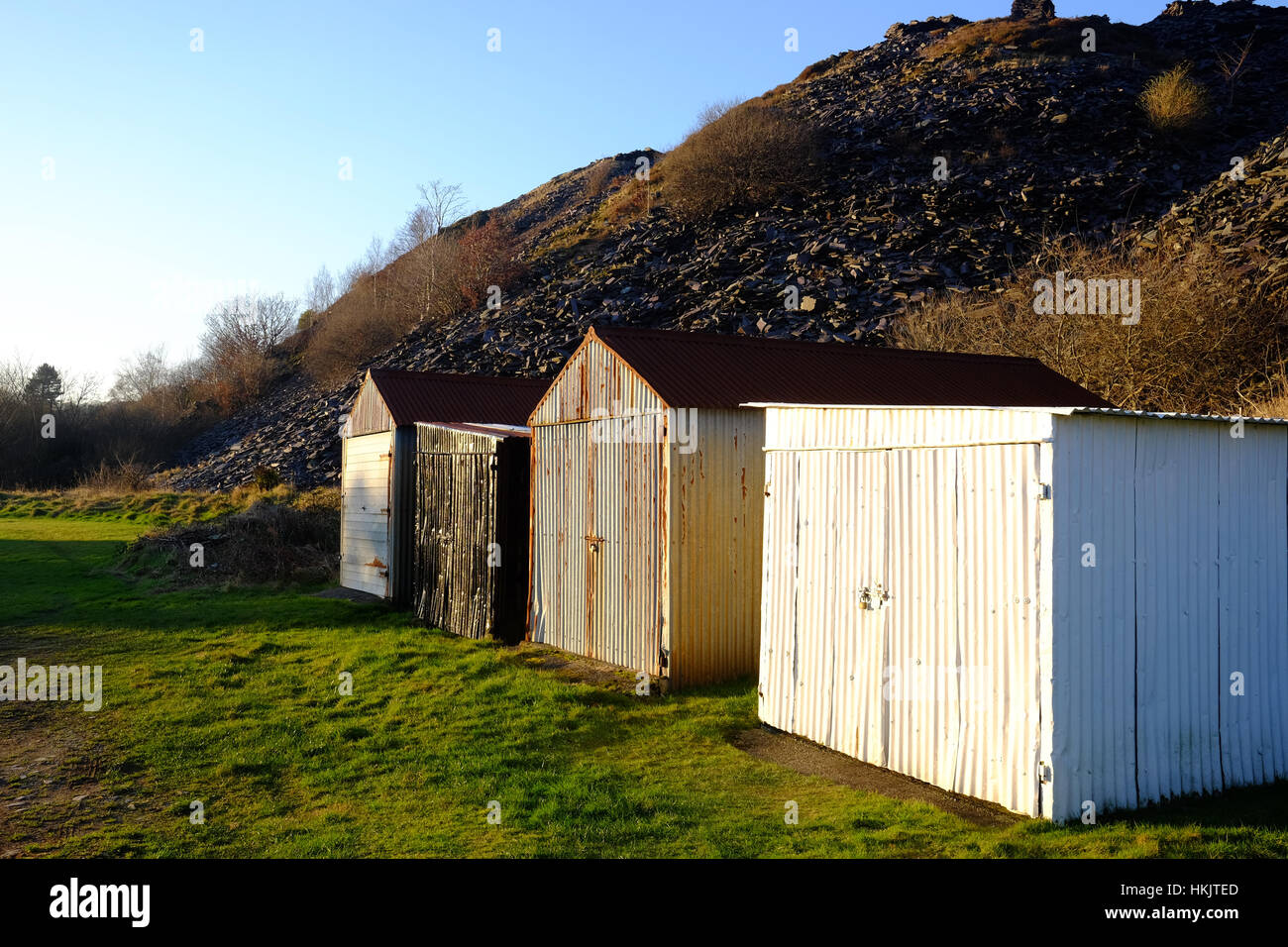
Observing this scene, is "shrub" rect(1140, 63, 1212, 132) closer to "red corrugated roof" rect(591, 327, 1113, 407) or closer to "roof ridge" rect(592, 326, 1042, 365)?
"roof ridge" rect(592, 326, 1042, 365)

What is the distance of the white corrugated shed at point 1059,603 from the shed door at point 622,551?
254cm

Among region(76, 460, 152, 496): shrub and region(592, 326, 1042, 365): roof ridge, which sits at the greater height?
region(592, 326, 1042, 365): roof ridge

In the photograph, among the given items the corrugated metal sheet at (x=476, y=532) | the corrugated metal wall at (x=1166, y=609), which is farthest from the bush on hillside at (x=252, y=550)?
the corrugated metal wall at (x=1166, y=609)

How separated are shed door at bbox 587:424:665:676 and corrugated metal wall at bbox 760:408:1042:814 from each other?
1.61m

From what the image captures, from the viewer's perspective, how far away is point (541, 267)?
40.5m

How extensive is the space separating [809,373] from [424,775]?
20.7 ft

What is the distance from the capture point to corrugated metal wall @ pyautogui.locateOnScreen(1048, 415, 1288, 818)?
5504 millimetres

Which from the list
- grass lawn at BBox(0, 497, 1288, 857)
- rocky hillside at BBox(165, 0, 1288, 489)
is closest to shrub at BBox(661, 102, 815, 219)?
rocky hillside at BBox(165, 0, 1288, 489)

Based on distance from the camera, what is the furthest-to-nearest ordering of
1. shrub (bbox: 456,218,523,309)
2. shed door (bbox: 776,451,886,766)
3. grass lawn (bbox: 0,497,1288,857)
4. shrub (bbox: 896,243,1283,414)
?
shrub (bbox: 456,218,523,309)
shrub (bbox: 896,243,1283,414)
shed door (bbox: 776,451,886,766)
grass lawn (bbox: 0,497,1288,857)

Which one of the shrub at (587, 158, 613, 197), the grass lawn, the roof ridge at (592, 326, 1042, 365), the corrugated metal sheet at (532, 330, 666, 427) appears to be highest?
the shrub at (587, 158, 613, 197)

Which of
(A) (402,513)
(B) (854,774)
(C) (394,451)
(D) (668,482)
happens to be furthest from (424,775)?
(C) (394,451)
